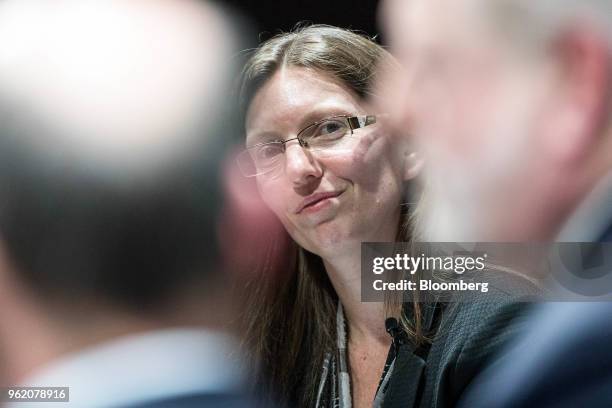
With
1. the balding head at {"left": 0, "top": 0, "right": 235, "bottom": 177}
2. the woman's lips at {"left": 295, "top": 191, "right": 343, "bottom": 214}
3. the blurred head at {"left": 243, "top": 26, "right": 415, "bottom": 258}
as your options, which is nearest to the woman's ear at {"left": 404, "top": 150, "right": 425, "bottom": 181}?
the blurred head at {"left": 243, "top": 26, "right": 415, "bottom": 258}

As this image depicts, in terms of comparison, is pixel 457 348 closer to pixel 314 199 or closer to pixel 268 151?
pixel 314 199

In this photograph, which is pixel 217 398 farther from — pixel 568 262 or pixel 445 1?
pixel 445 1

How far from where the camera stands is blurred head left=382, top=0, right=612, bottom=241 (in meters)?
1.18

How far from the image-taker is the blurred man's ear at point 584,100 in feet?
3.87

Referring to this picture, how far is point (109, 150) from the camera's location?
1.33 m

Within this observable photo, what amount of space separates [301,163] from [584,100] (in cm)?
46

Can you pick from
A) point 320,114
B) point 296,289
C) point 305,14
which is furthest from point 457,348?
point 305,14

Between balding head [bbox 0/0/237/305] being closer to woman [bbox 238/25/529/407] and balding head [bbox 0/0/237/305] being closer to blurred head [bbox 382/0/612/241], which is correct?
woman [bbox 238/25/529/407]

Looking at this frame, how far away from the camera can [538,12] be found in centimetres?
117

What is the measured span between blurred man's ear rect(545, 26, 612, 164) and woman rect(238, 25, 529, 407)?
24 cm

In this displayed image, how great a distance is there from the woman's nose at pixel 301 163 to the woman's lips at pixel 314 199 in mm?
29

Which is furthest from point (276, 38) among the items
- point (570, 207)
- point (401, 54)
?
point (570, 207)

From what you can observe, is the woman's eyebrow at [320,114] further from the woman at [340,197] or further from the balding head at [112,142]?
the balding head at [112,142]

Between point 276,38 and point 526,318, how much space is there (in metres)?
0.61
